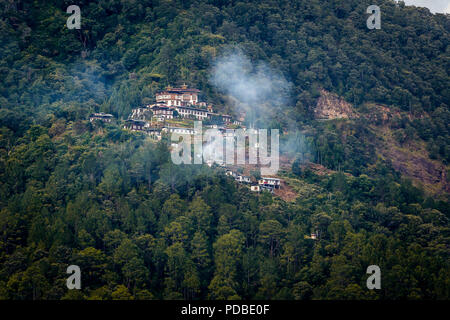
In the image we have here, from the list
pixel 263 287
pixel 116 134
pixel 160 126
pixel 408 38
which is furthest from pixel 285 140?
pixel 408 38

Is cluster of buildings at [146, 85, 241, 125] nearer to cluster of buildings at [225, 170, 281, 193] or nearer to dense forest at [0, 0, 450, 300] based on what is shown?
dense forest at [0, 0, 450, 300]

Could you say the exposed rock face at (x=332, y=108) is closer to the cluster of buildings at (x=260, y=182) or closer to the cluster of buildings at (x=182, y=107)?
the cluster of buildings at (x=182, y=107)

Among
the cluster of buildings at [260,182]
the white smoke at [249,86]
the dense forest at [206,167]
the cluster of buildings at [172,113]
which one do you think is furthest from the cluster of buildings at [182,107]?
the cluster of buildings at [260,182]

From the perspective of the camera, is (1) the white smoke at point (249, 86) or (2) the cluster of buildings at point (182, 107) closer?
(2) the cluster of buildings at point (182, 107)

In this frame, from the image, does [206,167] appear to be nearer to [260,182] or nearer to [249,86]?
[260,182]

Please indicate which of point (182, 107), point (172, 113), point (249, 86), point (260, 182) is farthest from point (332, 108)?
point (260, 182)

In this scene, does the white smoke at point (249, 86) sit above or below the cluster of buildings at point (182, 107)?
above

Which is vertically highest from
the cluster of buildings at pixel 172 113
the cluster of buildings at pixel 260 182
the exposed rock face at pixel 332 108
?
the exposed rock face at pixel 332 108
